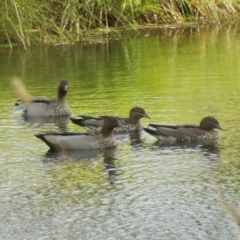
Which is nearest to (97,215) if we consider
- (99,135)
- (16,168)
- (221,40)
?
(16,168)

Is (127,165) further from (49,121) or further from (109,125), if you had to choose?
(49,121)

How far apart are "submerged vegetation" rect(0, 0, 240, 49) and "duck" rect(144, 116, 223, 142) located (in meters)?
10.6

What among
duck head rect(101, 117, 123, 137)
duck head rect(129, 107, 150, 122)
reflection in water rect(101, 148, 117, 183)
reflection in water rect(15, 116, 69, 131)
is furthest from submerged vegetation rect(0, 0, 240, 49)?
reflection in water rect(101, 148, 117, 183)

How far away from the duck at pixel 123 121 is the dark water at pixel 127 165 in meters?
0.27

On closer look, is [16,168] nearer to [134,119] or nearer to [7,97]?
[134,119]

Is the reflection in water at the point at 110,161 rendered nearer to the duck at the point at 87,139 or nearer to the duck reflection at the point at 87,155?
the duck reflection at the point at 87,155

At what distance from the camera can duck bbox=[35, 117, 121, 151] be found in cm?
1180

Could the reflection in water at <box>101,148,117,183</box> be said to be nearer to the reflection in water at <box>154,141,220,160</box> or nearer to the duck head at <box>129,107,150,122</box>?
→ the reflection in water at <box>154,141,220,160</box>

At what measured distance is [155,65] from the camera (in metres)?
20.3

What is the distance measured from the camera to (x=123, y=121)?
1316 centimetres

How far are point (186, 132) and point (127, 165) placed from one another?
1.64 metres

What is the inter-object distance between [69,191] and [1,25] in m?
14.0

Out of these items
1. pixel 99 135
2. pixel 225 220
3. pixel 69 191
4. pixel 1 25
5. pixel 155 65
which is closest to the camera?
pixel 225 220

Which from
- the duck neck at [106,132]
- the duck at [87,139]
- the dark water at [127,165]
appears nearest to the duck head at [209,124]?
the dark water at [127,165]
